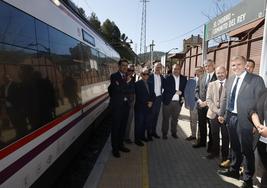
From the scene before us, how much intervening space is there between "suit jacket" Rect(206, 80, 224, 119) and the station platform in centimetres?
101

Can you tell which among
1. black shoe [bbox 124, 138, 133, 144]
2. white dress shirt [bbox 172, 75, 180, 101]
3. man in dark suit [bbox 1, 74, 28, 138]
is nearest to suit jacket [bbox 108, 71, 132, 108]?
black shoe [bbox 124, 138, 133, 144]

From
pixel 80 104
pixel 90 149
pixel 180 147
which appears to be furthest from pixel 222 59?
pixel 80 104

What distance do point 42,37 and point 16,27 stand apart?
863 mm

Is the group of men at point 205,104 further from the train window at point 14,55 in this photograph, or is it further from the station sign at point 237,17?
the train window at point 14,55

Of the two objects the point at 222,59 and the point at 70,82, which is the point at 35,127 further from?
the point at 222,59

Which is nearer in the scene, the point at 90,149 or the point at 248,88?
the point at 248,88

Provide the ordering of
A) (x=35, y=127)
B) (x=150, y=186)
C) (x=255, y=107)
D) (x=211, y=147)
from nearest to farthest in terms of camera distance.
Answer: (x=35, y=127)
(x=255, y=107)
(x=150, y=186)
(x=211, y=147)

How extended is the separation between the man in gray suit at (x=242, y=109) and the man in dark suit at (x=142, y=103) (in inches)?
101

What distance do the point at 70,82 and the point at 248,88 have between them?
2.92 meters

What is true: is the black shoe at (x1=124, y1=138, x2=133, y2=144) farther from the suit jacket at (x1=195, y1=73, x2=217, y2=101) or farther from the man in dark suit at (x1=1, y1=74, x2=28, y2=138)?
the man in dark suit at (x1=1, y1=74, x2=28, y2=138)

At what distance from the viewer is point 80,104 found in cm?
625

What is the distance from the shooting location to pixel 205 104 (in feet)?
21.6

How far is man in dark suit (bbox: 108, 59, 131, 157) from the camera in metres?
6.34

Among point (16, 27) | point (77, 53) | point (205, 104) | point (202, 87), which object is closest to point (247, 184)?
point (205, 104)
